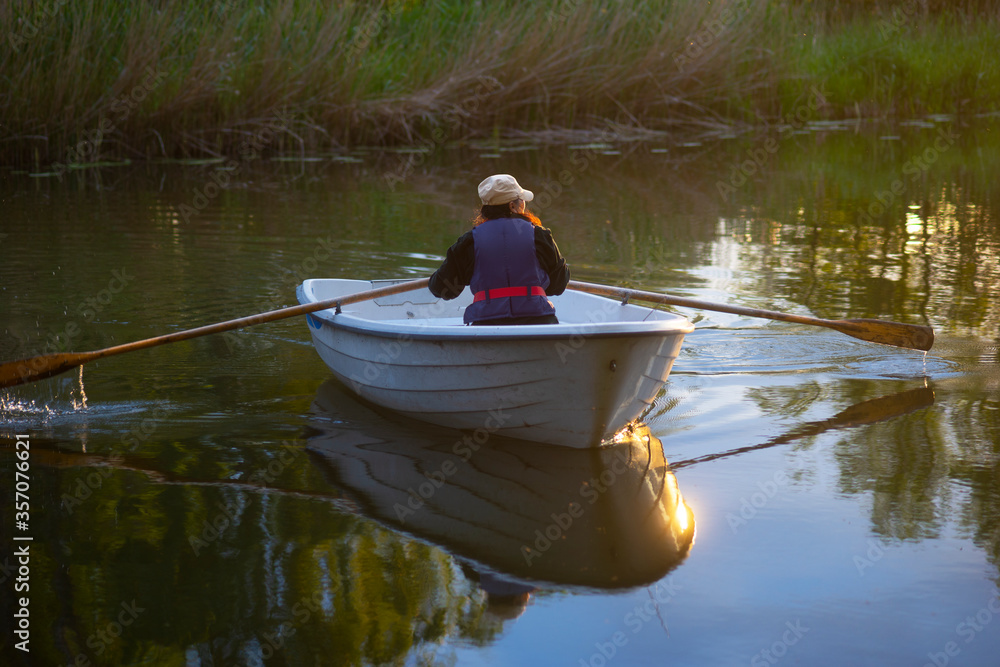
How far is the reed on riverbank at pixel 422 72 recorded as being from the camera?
1247cm

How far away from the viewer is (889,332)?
18.3ft

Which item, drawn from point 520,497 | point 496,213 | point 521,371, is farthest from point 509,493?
point 496,213

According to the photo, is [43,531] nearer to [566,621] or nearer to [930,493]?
[566,621]

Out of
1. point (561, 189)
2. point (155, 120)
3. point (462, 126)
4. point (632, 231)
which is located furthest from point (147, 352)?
point (462, 126)

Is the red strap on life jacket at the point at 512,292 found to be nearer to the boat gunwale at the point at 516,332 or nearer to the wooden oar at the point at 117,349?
the boat gunwale at the point at 516,332

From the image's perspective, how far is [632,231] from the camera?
32.8 ft

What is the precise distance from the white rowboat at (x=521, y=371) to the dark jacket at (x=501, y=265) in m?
0.26

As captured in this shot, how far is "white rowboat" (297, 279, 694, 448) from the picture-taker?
413 centimetres

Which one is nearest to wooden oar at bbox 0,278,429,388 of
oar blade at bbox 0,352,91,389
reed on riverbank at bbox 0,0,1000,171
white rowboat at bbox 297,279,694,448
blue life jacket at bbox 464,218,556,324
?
oar blade at bbox 0,352,91,389

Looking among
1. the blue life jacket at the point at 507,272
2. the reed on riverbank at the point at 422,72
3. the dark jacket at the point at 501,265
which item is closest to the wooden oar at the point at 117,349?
the dark jacket at the point at 501,265

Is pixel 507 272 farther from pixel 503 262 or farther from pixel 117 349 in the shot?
pixel 117 349

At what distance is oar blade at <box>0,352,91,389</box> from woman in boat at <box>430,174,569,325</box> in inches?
67.6

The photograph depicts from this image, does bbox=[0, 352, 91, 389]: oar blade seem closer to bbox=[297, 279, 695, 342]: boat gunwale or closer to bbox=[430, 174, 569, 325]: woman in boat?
bbox=[297, 279, 695, 342]: boat gunwale

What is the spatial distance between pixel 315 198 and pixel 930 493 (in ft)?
30.0
